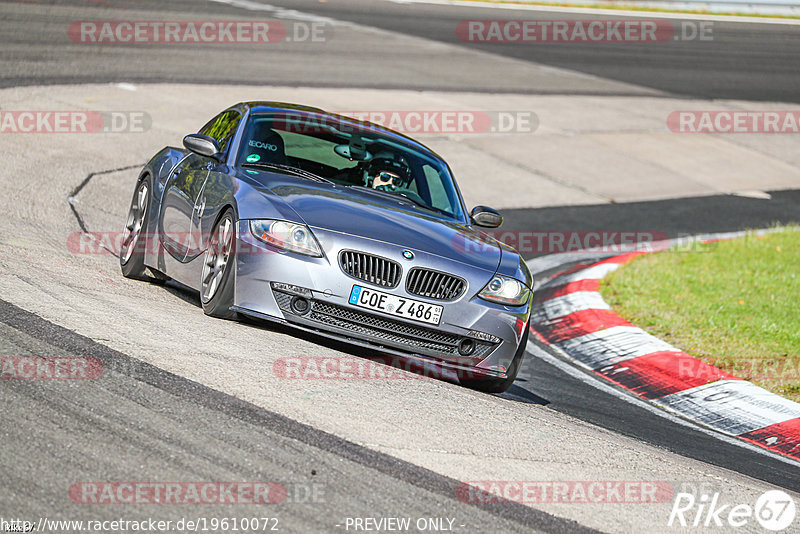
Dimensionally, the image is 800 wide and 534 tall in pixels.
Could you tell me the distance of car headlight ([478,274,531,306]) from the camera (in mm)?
6668

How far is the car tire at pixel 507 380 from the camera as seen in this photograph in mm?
6863

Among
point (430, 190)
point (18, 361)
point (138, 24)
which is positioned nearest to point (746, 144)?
point (138, 24)

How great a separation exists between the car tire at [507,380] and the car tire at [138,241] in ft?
8.19

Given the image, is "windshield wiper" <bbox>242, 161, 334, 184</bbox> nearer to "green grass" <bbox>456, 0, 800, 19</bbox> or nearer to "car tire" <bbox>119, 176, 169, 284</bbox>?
"car tire" <bbox>119, 176, 169, 284</bbox>

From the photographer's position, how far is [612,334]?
30.5 feet

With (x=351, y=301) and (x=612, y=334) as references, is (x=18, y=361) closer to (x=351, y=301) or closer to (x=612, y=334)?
(x=351, y=301)
